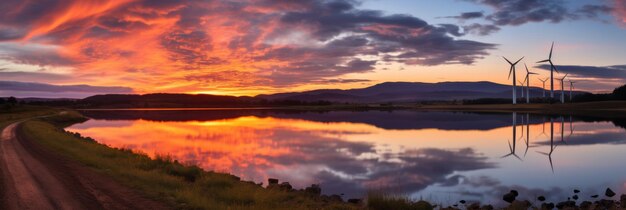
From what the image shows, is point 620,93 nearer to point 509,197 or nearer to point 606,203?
point 606,203

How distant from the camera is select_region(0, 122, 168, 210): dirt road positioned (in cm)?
1331

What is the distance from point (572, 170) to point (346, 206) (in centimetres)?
1747

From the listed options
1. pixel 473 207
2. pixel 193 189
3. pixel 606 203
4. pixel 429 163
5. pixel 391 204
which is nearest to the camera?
pixel 391 204

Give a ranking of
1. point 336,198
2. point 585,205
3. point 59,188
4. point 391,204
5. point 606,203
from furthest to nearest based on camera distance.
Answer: point 336,198 < point 585,205 < point 606,203 < point 59,188 < point 391,204

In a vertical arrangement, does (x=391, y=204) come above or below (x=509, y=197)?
above

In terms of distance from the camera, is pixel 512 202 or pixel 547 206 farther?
pixel 512 202

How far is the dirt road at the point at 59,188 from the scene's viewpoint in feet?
43.7

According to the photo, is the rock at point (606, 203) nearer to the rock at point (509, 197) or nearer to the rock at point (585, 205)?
the rock at point (585, 205)

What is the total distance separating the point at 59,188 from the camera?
15547mm

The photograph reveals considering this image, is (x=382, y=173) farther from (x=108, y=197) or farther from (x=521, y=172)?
(x=108, y=197)

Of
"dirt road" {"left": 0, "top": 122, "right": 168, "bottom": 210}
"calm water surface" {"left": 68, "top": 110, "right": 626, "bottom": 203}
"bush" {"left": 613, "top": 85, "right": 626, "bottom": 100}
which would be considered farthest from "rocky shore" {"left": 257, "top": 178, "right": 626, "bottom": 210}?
"bush" {"left": 613, "top": 85, "right": 626, "bottom": 100}

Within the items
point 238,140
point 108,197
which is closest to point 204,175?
point 108,197

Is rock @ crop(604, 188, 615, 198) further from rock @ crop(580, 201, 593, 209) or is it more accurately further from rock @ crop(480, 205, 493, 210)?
rock @ crop(480, 205, 493, 210)

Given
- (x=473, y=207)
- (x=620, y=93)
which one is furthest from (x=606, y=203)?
(x=620, y=93)
